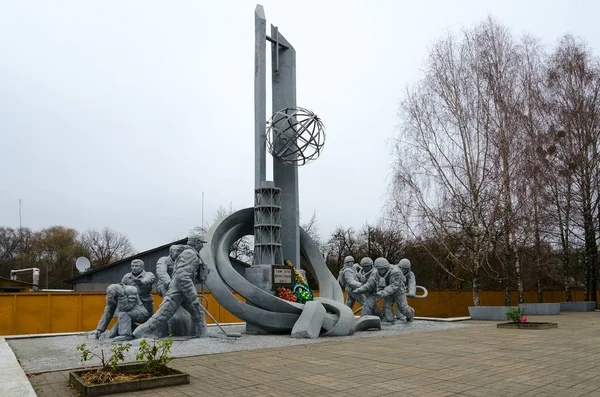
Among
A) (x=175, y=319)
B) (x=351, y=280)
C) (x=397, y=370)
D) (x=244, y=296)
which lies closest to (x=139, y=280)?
(x=175, y=319)

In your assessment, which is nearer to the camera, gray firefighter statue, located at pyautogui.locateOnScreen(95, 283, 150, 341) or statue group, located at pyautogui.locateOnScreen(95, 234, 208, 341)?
statue group, located at pyautogui.locateOnScreen(95, 234, 208, 341)

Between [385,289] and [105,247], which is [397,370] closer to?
[385,289]

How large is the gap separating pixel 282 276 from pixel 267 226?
1.55 metres

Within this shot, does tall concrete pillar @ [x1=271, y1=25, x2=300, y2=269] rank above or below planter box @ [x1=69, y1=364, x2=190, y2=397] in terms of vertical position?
above

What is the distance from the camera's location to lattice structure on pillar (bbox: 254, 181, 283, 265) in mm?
14789

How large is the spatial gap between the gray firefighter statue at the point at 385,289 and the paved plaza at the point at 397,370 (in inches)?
180

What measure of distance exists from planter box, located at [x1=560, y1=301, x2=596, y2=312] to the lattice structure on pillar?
17.2 meters

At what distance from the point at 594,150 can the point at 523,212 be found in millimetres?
6768

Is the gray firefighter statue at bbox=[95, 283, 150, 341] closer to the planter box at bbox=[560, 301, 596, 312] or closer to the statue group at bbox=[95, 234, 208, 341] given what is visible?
the statue group at bbox=[95, 234, 208, 341]

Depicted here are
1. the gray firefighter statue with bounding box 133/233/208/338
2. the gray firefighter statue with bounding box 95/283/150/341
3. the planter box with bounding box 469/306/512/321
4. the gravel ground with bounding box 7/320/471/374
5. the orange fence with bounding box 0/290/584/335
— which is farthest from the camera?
the planter box with bounding box 469/306/512/321

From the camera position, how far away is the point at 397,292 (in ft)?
53.1

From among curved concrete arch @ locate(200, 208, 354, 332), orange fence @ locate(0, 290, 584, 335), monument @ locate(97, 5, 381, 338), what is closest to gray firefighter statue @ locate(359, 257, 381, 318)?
monument @ locate(97, 5, 381, 338)

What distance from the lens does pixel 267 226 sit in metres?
14.9

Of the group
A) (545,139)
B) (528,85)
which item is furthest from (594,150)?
(528,85)
